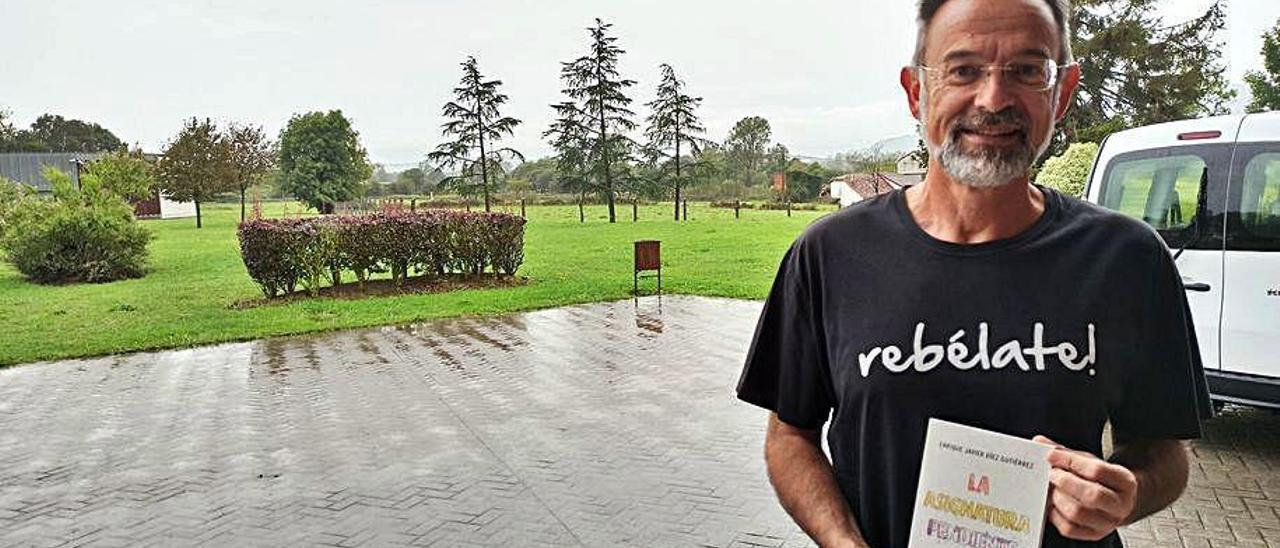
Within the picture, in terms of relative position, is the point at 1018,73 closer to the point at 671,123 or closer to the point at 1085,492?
the point at 1085,492

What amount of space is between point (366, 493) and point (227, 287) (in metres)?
12.2

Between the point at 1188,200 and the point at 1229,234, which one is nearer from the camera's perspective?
the point at 1229,234

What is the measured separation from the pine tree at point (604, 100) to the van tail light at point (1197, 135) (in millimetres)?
31127

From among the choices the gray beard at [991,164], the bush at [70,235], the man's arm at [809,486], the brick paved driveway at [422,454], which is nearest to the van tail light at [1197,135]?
the brick paved driveway at [422,454]

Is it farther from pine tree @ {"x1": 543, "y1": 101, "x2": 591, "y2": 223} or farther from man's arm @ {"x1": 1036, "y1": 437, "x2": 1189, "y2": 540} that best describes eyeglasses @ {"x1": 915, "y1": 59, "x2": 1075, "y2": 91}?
pine tree @ {"x1": 543, "y1": 101, "x2": 591, "y2": 223}

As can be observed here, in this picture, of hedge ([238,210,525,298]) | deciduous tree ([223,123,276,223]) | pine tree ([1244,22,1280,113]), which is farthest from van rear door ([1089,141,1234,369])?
deciduous tree ([223,123,276,223])

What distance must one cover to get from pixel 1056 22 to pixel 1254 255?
4.48 meters

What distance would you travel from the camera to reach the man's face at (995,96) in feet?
4.14

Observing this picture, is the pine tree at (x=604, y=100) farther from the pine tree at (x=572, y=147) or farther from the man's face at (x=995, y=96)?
the man's face at (x=995, y=96)

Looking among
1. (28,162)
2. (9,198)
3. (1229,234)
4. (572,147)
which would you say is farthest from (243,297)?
(28,162)

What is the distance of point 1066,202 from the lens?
4.31 ft

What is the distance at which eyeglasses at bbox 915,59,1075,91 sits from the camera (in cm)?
127

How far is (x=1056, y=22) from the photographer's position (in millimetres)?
1309

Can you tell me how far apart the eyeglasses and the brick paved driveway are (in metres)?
3.12
